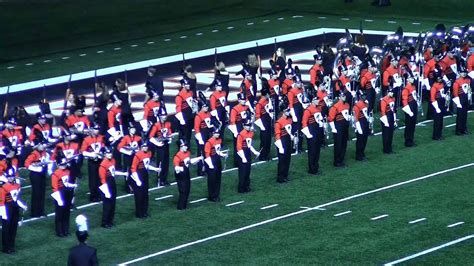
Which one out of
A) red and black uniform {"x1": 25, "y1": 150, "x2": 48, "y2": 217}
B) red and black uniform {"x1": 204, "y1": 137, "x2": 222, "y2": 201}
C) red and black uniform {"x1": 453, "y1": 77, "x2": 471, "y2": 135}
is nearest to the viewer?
red and black uniform {"x1": 25, "y1": 150, "x2": 48, "y2": 217}

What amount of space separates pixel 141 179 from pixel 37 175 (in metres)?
1.98

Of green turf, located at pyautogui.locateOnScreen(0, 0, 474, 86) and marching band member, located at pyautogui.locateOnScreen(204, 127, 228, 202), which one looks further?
green turf, located at pyautogui.locateOnScreen(0, 0, 474, 86)

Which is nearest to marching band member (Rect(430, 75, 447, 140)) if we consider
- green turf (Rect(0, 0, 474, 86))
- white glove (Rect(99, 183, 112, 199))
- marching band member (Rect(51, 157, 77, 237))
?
white glove (Rect(99, 183, 112, 199))

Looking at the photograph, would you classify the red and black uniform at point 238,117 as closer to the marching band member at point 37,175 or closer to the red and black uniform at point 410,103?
the red and black uniform at point 410,103

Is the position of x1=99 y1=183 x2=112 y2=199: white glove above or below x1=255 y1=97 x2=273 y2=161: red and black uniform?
above

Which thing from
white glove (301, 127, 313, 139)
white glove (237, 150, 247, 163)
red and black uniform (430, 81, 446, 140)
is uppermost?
white glove (237, 150, 247, 163)

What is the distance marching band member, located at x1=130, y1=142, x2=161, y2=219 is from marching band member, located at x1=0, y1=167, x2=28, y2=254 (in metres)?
2.62

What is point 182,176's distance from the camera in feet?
100

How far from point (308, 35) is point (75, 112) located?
16927mm

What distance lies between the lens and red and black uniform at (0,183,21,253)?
27.9 meters

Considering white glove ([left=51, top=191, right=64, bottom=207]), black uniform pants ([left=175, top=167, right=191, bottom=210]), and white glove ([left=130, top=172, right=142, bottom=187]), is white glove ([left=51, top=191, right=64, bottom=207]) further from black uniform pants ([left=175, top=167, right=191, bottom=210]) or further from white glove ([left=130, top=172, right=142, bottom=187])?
black uniform pants ([left=175, top=167, right=191, bottom=210])

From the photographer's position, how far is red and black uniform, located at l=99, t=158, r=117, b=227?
29.5 m

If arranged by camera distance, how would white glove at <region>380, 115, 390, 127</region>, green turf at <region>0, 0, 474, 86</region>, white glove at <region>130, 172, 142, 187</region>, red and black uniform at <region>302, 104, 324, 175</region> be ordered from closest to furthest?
white glove at <region>130, 172, 142, 187</region> < red and black uniform at <region>302, 104, 324, 175</region> < white glove at <region>380, 115, 390, 127</region> < green turf at <region>0, 0, 474, 86</region>

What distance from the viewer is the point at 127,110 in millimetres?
34156
